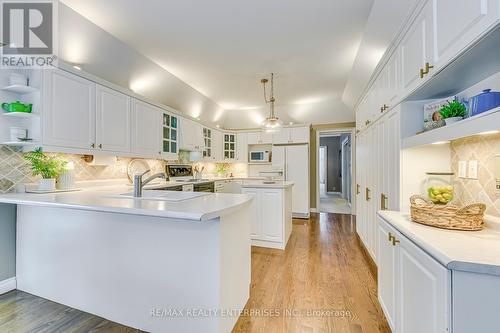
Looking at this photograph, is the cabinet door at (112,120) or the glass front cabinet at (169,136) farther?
the glass front cabinet at (169,136)

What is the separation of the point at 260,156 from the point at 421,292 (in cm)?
487

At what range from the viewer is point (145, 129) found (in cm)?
322

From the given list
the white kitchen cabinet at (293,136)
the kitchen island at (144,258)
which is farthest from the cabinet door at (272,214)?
the white kitchen cabinet at (293,136)

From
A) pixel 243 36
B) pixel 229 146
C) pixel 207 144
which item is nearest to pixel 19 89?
pixel 243 36

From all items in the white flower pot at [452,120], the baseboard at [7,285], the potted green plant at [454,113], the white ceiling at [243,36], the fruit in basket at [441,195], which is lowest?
the baseboard at [7,285]

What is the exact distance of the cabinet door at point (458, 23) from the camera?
35.7 inches

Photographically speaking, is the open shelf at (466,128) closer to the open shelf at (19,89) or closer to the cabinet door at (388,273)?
the cabinet door at (388,273)

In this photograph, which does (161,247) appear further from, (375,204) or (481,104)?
(375,204)

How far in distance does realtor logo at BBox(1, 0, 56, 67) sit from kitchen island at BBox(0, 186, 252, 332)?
1319 millimetres

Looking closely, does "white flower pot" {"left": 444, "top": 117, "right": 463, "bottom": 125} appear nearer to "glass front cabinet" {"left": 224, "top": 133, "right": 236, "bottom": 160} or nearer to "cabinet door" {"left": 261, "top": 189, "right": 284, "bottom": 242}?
"cabinet door" {"left": 261, "top": 189, "right": 284, "bottom": 242}

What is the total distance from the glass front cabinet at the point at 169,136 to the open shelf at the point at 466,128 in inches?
134

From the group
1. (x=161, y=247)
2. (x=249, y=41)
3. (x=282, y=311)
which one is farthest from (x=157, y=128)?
(x=282, y=311)

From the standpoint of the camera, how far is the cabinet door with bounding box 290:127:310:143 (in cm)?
533

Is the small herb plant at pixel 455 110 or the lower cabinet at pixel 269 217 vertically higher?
the small herb plant at pixel 455 110
